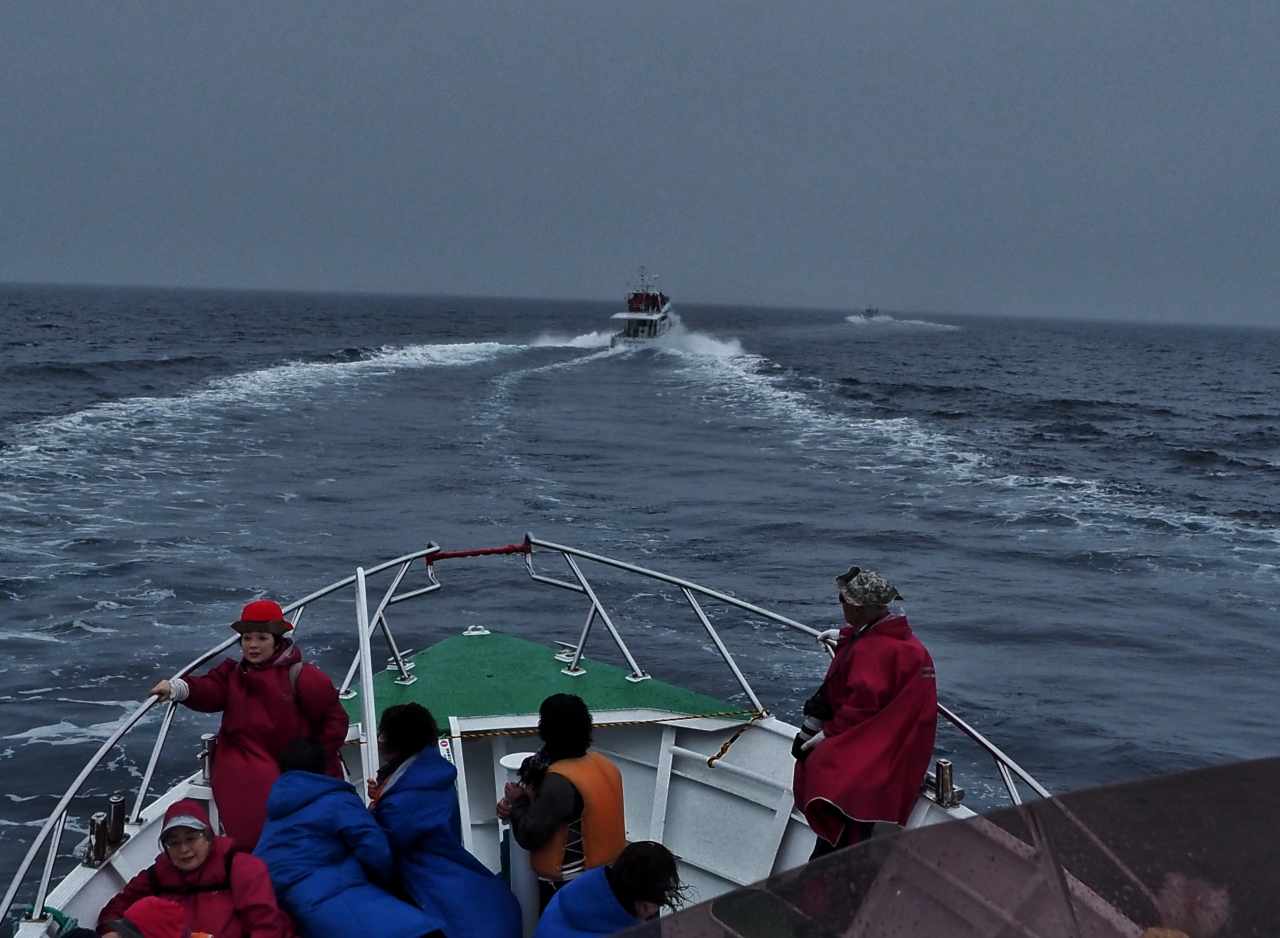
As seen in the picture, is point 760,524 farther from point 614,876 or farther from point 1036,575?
point 614,876

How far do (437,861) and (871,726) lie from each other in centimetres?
173

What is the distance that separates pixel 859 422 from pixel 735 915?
1392 inches

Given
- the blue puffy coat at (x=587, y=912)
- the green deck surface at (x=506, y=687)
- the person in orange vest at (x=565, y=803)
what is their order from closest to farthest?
the blue puffy coat at (x=587, y=912) → the person in orange vest at (x=565, y=803) → the green deck surface at (x=506, y=687)

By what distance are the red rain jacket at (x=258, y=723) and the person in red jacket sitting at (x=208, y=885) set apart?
1138mm

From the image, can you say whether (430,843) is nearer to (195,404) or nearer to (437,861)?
(437,861)

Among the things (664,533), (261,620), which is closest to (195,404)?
(664,533)

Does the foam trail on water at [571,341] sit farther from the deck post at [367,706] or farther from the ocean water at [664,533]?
the deck post at [367,706]

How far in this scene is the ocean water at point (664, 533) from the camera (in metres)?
12.1

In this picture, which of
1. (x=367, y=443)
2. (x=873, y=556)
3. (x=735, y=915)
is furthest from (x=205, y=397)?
(x=735, y=915)

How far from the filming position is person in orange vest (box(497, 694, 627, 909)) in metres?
3.87

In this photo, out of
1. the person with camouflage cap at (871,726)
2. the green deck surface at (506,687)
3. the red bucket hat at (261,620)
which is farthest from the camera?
the green deck surface at (506,687)

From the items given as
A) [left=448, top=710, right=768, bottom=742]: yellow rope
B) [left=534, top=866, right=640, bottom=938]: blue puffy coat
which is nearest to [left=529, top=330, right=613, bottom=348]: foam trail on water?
[left=448, top=710, right=768, bottom=742]: yellow rope

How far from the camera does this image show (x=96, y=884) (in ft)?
15.2

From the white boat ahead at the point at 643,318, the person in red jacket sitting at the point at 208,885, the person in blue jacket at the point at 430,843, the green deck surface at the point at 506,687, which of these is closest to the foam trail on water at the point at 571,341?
the white boat ahead at the point at 643,318
